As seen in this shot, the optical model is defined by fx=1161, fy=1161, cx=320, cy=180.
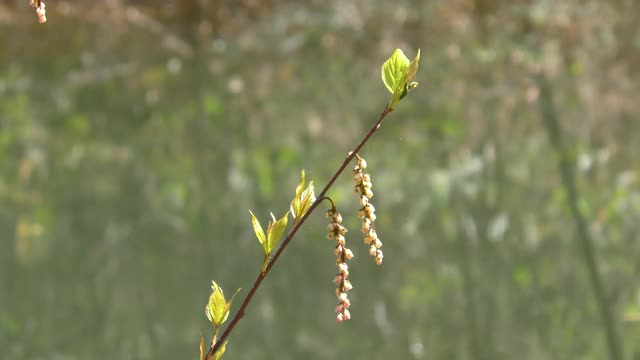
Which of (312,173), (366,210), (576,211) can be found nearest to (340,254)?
(366,210)

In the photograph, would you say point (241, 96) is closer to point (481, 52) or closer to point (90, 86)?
point (90, 86)

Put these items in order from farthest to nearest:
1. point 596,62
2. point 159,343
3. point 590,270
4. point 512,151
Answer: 1. point 596,62
2. point 512,151
3. point 590,270
4. point 159,343

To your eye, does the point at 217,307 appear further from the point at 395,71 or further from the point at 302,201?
the point at 395,71

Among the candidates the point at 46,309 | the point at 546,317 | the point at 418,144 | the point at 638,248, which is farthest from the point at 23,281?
the point at 638,248

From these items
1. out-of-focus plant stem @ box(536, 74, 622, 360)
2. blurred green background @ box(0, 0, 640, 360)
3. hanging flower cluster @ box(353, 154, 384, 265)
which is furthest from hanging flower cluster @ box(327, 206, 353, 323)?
out-of-focus plant stem @ box(536, 74, 622, 360)

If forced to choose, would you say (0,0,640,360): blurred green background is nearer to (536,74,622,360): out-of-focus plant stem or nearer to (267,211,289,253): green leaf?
(536,74,622,360): out-of-focus plant stem

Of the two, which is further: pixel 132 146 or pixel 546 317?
pixel 132 146

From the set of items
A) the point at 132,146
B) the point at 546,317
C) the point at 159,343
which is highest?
the point at 132,146
